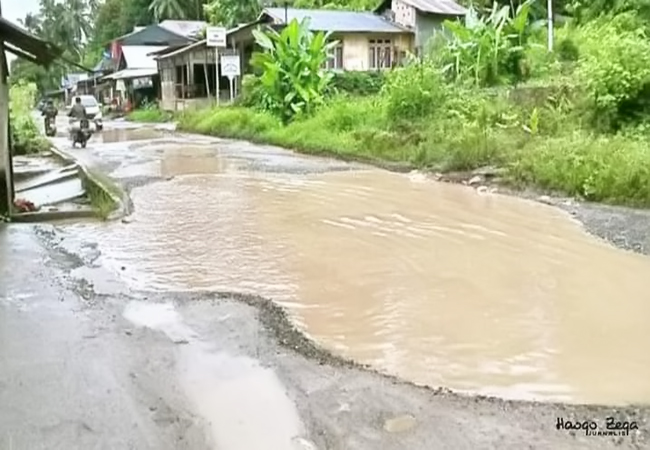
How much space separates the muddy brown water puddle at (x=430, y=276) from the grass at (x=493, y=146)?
108 cm

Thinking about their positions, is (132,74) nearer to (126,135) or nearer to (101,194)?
(126,135)

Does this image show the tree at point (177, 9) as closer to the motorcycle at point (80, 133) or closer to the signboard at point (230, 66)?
the signboard at point (230, 66)

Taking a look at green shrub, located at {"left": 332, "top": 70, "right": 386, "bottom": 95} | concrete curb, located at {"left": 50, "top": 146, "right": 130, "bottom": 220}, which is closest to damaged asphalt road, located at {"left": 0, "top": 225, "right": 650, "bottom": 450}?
concrete curb, located at {"left": 50, "top": 146, "right": 130, "bottom": 220}

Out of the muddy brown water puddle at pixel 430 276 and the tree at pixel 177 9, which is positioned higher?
the tree at pixel 177 9

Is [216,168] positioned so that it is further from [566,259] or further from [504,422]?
[504,422]

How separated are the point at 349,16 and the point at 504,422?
118 ft

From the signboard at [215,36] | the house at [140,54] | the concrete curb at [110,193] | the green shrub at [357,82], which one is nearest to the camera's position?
the concrete curb at [110,193]

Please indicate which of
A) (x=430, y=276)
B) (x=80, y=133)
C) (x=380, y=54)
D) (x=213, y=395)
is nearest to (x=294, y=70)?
(x=80, y=133)

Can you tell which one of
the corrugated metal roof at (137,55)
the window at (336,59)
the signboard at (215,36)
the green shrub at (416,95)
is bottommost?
the green shrub at (416,95)

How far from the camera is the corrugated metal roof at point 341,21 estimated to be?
118ft

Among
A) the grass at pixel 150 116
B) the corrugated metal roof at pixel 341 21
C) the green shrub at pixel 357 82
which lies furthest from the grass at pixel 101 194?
the grass at pixel 150 116

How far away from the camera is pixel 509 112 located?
1772cm

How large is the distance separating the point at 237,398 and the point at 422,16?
1381 inches

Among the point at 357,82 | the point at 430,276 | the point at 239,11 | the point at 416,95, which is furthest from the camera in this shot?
the point at 239,11
